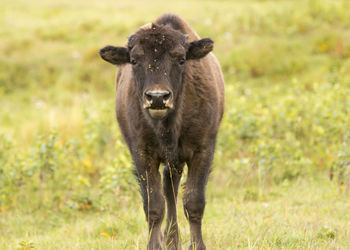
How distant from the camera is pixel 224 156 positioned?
884 centimetres

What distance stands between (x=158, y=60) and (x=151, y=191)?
1.36 metres

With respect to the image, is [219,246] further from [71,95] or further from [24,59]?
[24,59]

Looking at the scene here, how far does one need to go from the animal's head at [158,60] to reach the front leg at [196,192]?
0.71 meters

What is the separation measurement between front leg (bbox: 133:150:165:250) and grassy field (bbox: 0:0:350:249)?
1.05ft

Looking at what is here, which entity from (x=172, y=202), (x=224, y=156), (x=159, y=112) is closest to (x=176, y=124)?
(x=159, y=112)

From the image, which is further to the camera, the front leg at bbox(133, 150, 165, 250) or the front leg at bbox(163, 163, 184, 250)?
the front leg at bbox(163, 163, 184, 250)

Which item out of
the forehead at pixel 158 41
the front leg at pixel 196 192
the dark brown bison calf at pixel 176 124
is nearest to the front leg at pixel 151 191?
the dark brown bison calf at pixel 176 124

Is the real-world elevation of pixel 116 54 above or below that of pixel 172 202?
above

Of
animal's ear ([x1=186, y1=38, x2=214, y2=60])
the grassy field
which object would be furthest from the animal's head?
the grassy field

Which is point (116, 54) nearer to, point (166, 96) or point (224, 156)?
point (166, 96)

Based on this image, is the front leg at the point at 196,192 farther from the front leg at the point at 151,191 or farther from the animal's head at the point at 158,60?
the animal's head at the point at 158,60

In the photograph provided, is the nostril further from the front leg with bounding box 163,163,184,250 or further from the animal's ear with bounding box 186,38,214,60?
the front leg with bounding box 163,163,184,250

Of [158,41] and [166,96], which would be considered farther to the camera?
[158,41]

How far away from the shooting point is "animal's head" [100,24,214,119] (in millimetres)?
4605
